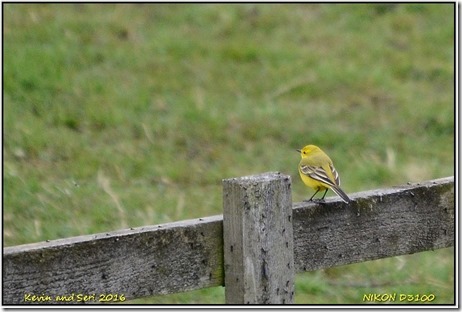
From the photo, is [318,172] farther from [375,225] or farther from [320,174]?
[375,225]

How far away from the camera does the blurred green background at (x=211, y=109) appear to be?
678cm

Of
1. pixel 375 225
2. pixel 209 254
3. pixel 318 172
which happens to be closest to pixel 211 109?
pixel 318 172

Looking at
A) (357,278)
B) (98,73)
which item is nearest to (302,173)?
(357,278)

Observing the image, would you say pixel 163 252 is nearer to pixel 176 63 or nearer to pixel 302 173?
pixel 302 173

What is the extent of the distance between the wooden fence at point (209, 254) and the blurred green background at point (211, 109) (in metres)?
2.62

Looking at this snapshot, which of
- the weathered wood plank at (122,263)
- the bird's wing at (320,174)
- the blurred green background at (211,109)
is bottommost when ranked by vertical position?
the weathered wood plank at (122,263)

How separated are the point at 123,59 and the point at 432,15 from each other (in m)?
3.94

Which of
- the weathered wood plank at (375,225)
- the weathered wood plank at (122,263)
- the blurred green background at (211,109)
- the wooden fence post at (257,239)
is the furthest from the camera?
the blurred green background at (211,109)

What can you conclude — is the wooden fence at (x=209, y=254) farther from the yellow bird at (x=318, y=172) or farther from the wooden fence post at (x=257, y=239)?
the yellow bird at (x=318, y=172)

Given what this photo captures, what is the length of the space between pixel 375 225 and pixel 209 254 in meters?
0.73

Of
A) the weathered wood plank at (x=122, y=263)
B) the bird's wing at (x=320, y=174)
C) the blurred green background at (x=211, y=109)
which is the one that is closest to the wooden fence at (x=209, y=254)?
the weathered wood plank at (x=122, y=263)

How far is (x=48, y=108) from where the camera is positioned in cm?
812

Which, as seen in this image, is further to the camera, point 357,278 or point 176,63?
point 176,63

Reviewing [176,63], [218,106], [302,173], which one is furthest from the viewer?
[176,63]
